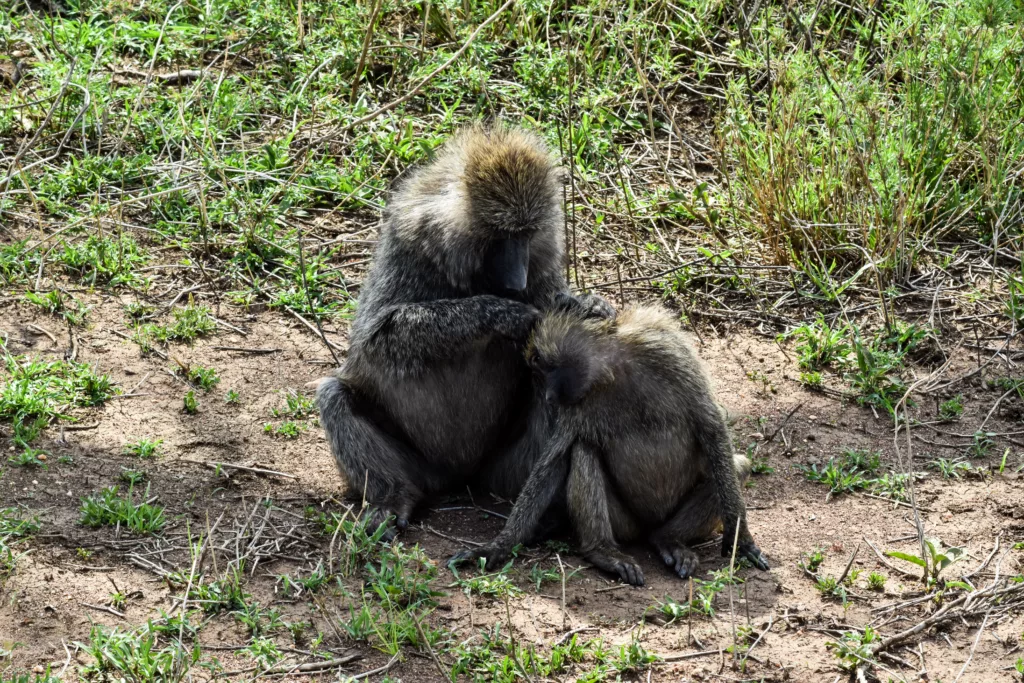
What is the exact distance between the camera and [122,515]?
462cm

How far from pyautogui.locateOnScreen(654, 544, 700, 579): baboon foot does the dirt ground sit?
2.3 inches

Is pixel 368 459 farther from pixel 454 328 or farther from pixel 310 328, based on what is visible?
pixel 310 328

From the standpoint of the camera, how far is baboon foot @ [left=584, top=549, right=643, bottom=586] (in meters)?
4.49

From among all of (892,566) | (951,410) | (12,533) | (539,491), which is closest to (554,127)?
(951,410)

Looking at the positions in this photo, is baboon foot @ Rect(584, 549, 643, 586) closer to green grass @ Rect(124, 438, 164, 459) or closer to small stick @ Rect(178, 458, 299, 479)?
small stick @ Rect(178, 458, 299, 479)

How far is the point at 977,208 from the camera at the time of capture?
684cm

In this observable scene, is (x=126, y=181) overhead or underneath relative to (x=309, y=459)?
overhead

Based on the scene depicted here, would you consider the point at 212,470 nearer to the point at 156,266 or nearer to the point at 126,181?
the point at 156,266

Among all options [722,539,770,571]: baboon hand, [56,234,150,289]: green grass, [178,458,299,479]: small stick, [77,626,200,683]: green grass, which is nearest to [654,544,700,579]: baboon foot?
[722,539,770,571]: baboon hand

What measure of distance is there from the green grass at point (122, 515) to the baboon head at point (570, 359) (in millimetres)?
1704

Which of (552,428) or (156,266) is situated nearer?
(552,428)

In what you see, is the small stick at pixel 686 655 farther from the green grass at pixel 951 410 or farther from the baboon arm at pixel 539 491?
the green grass at pixel 951 410

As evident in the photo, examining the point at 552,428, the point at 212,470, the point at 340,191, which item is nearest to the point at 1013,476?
the point at 552,428

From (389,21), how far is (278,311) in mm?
3083
